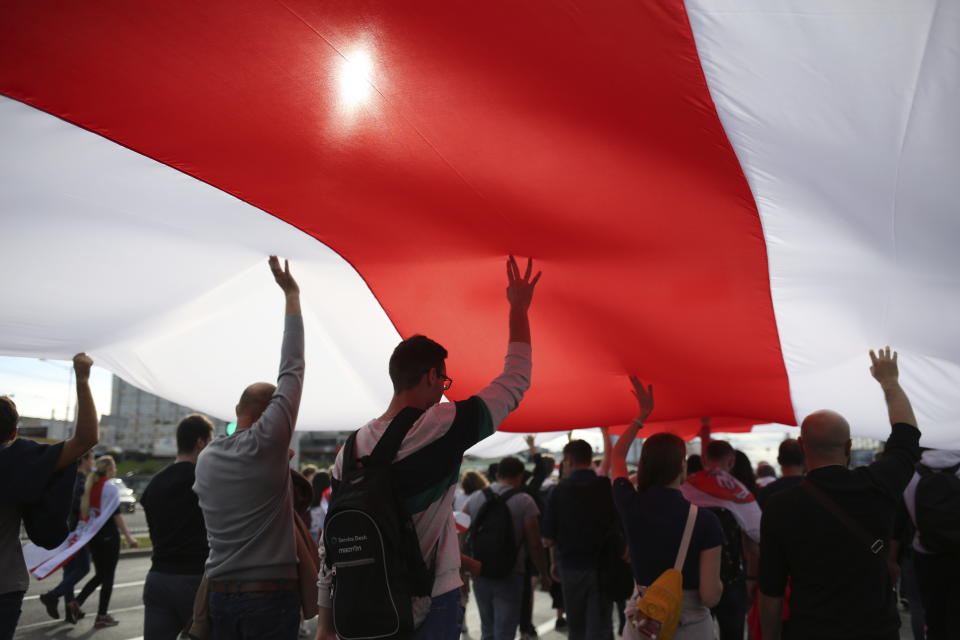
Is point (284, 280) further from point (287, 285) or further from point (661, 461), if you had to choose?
point (661, 461)

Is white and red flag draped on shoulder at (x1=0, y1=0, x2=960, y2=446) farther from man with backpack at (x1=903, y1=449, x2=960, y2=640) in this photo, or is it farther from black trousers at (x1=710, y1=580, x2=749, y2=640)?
black trousers at (x1=710, y1=580, x2=749, y2=640)

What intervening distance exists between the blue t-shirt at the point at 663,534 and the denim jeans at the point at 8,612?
8.75 feet

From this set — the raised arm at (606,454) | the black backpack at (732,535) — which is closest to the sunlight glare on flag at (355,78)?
the black backpack at (732,535)

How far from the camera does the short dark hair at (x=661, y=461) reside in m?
3.34

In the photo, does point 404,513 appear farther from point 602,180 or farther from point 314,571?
point 602,180

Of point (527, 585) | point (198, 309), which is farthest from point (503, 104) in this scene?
point (527, 585)

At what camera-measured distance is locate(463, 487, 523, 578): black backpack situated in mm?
5375

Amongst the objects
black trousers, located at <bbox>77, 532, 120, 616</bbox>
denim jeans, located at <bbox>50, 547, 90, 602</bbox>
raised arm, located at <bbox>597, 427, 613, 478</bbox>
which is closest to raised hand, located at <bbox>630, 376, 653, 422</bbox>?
raised arm, located at <bbox>597, 427, 613, 478</bbox>

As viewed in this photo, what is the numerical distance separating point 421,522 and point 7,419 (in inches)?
84.5

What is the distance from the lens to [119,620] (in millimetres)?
8195

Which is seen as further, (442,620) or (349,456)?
(349,456)

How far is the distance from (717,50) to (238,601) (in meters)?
2.61

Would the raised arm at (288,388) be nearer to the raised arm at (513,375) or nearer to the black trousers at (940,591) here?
the raised arm at (513,375)

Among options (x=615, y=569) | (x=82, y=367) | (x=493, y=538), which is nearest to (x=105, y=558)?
(x=493, y=538)
